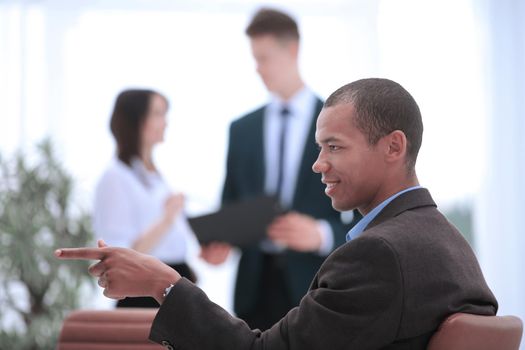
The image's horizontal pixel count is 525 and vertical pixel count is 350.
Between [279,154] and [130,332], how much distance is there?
1319 mm

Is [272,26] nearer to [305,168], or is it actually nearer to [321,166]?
[305,168]

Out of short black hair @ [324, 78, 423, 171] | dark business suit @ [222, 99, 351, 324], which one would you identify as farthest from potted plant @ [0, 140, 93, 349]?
short black hair @ [324, 78, 423, 171]

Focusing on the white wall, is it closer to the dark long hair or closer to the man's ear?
the dark long hair

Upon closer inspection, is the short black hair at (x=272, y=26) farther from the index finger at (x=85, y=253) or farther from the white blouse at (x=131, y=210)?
the index finger at (x=85, y=253)

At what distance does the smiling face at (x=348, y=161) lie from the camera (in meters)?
1.62

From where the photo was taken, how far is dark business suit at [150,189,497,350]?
1.44 meters

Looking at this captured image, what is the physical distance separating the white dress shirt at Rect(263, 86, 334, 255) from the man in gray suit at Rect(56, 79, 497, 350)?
5.16 ft

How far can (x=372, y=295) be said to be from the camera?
1.43m

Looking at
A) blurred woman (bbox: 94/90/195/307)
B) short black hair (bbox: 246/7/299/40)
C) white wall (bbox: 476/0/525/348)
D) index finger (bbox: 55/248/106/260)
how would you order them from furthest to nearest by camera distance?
white wall (bbox: 476/0/525/348), blurred woman (bbox: 94/90/195/307), short black hair (bbox: 246/7/299/40), index finger (bbox: 55/248/106/260)

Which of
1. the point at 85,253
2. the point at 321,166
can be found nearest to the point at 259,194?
the point at 321,166

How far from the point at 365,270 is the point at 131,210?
2.70m

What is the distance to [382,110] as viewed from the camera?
→ 5.30 feet

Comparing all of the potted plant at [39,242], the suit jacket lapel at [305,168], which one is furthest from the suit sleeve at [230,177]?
the potted plant at [39,242]

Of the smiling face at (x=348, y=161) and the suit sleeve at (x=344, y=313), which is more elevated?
the smiling face at (x=348, y=161)
